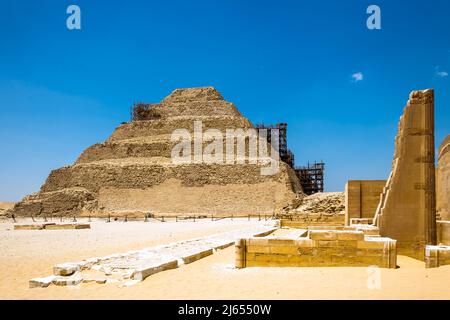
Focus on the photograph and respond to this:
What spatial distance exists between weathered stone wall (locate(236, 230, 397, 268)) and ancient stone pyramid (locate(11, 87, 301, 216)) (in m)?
42.5

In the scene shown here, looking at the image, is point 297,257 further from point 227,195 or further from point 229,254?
point 227,195

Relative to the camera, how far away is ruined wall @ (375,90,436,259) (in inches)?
440

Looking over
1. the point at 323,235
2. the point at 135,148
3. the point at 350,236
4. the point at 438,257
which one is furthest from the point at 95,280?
the point at 135,148

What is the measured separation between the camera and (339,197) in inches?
1404

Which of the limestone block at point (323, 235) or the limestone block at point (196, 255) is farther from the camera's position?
the limestone block at point (196, 255)

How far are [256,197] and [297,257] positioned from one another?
46776 mm

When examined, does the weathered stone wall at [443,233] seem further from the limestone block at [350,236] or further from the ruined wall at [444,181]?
the limestone block at [350,236]

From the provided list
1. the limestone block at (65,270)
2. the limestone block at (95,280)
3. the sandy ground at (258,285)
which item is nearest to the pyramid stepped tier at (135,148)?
the sandy ground at (258,285)

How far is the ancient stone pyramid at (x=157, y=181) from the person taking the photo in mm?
55969

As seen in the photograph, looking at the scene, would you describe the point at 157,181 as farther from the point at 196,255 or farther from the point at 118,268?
the point at 118,268

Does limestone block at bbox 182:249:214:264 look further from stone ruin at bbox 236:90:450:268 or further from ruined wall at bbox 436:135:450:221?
ruined wall at bbox 436:135:450:221

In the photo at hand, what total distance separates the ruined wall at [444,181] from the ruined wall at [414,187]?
447 centimetres
